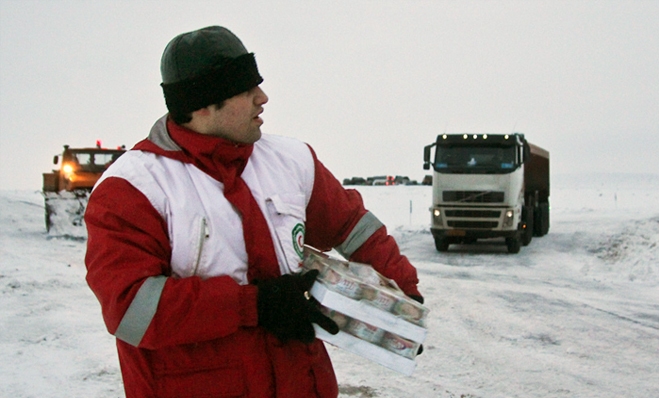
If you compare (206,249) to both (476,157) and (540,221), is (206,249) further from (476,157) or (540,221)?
(540,221)

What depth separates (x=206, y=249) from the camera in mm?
1883

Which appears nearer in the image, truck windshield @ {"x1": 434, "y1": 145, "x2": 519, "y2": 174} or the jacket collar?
the jacket collar

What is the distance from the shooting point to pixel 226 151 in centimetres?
198

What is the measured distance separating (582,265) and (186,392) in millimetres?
13940

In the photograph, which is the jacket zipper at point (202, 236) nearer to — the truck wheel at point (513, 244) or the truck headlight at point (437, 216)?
the truck headlight at point (437, 216)

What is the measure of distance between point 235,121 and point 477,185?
14.5 m

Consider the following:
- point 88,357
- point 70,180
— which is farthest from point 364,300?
point 70,180

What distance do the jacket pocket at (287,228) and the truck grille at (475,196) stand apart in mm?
14425

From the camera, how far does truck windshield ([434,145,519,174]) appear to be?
16094 mm

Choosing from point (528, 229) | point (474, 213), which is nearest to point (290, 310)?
point (474, 213)

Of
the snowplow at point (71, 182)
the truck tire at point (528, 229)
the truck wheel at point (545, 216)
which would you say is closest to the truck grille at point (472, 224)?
the truck tire at point (528, 229)

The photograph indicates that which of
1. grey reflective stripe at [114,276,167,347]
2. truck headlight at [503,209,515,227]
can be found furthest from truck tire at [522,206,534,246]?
grey reflective stripe at [114,276,167,347]

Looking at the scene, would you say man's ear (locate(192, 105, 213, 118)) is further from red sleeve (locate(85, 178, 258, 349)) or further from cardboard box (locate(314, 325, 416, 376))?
cardboard box (locate(314, 325, 416, 376))

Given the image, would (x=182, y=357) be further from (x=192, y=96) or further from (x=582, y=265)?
(x=582, y=265)
